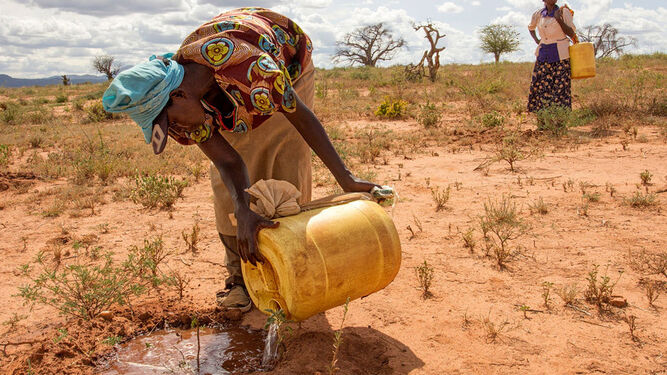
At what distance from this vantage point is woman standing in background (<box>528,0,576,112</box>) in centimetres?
629

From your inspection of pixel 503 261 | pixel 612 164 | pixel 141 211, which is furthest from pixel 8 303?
→ pixel 612 164

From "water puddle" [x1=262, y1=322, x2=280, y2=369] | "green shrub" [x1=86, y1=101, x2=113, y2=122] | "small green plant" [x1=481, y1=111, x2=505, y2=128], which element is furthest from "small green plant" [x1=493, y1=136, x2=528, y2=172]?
"green shrub" [x1=86, y1=101, x2=113, y2=122]

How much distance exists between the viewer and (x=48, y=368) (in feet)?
7.36

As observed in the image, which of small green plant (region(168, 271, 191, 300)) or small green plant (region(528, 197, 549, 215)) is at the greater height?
small green plant (region(528, 197, 549, 215))

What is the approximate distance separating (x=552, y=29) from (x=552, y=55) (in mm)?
316

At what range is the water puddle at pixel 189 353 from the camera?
89.7 inches

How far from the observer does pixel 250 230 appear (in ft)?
6.60

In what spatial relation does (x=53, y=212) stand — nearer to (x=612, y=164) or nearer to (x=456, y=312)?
(x=456, y=312)

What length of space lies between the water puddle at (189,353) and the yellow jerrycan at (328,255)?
0.38 metres

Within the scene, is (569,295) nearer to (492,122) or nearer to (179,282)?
(179,282)

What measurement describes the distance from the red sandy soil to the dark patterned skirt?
2072 mm

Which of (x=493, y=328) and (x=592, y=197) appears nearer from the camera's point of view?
(x=493, y=328)

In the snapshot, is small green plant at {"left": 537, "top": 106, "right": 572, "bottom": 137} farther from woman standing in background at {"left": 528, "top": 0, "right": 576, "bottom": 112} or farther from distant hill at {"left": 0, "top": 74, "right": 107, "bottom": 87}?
distant hill at {"left": 0, "top": 74, "right": 107, "bottom": 87}

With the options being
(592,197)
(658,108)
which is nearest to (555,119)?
(658,108)
